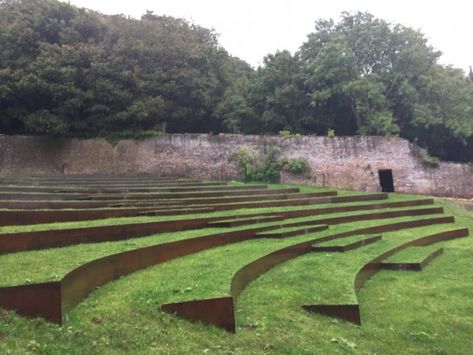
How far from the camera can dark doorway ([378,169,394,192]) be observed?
19755 mm

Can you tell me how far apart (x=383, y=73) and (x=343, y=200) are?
1138 cm

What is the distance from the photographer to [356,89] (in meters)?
20.6

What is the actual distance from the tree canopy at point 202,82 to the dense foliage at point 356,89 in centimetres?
6

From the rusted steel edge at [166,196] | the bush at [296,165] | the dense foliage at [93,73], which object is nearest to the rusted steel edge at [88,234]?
the rusted steel edge at [166,196]

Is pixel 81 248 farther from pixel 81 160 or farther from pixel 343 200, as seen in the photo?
pixel 81 160

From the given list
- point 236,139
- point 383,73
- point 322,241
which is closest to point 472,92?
point 383,73

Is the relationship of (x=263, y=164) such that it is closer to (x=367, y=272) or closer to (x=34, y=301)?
(x=367, y=272)

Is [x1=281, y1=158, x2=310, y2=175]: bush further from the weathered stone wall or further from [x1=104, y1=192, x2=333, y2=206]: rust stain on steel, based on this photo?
[x1=104, y1=192, x2=333, y2=206]: rust stain on steel

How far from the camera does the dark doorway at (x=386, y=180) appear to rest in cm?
1975

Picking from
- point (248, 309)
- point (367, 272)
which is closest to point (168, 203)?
point (367, 272)

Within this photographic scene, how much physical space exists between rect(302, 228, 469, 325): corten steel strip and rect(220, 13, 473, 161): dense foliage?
401 inches

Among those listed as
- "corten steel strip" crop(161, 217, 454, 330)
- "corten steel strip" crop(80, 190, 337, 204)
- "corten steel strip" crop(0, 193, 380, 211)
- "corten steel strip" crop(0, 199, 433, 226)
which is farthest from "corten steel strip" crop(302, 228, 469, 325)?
"corten steel strip" crop(80, 190, 337, 204)

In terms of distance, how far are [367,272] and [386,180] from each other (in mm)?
13577

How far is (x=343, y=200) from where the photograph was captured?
14312 mm
